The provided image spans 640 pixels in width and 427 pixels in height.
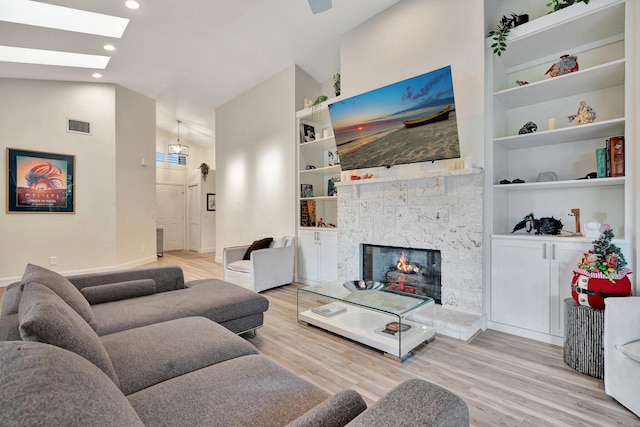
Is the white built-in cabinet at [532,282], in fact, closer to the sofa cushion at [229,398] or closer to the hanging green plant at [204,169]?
the sofa cushion at [229,398]

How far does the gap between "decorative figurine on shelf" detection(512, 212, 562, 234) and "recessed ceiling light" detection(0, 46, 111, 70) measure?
19.5 feet

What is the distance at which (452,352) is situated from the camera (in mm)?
2506

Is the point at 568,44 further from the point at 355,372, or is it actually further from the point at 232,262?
the point at 232,262

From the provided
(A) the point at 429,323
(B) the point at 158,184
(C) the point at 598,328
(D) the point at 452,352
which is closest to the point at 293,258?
(A) the point at 429,323

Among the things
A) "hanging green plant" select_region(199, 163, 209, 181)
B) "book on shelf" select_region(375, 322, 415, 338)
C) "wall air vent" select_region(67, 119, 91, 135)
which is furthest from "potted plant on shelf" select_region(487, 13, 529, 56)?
"hanging green plant" select_region(199, 163, 209, 181)

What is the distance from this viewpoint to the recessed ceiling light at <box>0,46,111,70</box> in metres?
4.09

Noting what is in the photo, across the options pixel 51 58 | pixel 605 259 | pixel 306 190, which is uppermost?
pixel 51 58

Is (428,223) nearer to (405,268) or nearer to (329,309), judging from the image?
(405,268)

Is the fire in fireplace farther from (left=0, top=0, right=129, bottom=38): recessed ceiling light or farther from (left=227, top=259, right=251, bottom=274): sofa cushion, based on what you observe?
(left=0, top=0, right=129, bottom=38): recessed ceiling light

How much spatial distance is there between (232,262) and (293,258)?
934 mm

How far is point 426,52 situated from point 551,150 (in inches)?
64.9

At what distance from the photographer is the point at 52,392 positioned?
25.1 inches

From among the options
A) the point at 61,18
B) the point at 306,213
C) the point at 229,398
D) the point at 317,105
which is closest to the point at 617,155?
the point at 229,398

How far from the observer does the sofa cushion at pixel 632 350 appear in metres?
1.67
